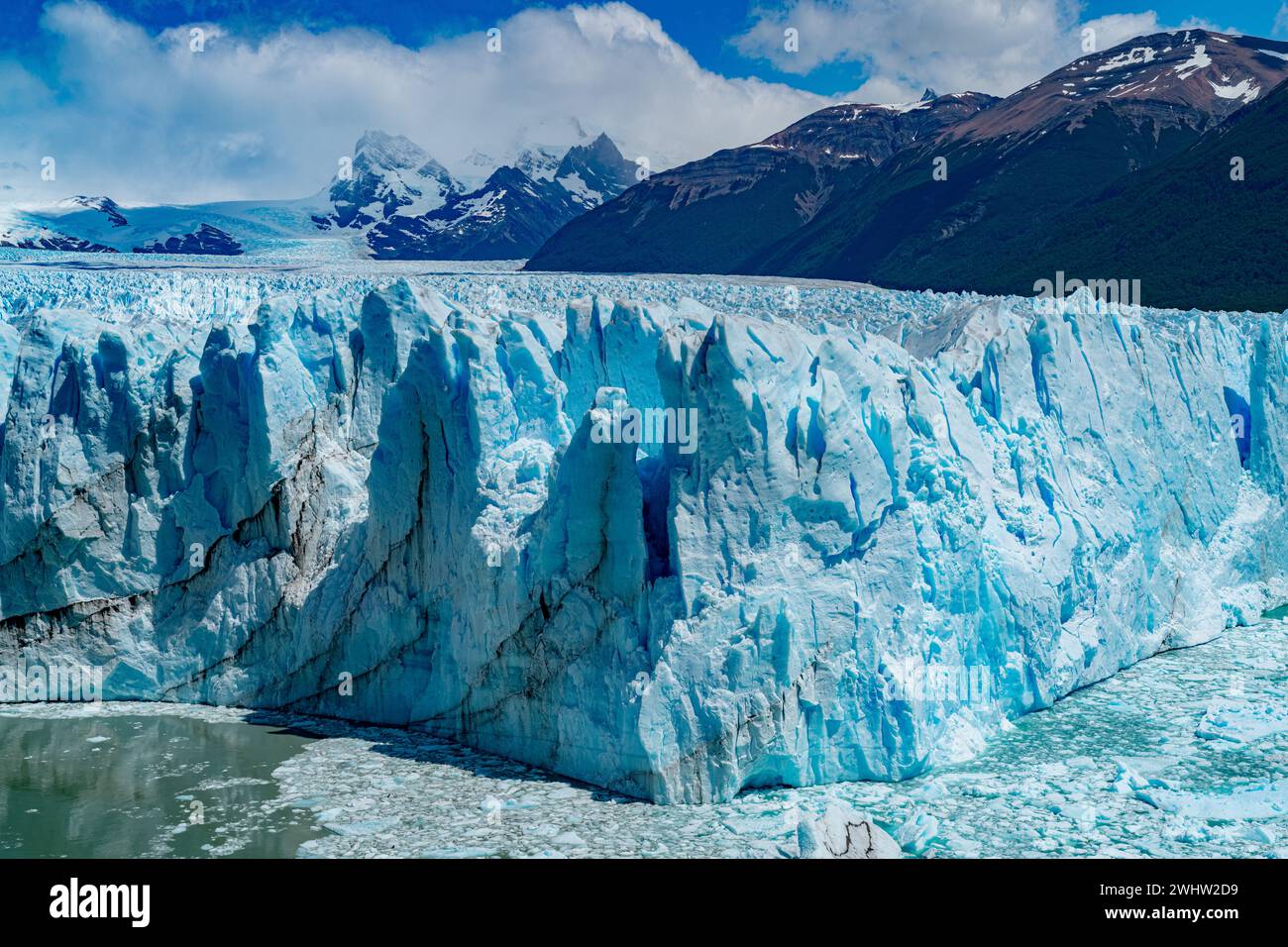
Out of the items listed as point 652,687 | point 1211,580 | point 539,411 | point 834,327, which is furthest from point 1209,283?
point 652,687

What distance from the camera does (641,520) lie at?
34.7 feet

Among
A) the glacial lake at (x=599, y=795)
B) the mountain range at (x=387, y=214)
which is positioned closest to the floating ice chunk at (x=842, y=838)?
the glacial lake at (x=599, y=795)

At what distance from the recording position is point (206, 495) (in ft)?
45.1

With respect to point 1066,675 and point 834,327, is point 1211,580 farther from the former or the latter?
point 834,327

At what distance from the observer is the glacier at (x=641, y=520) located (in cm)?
1038

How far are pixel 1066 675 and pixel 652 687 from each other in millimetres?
4421

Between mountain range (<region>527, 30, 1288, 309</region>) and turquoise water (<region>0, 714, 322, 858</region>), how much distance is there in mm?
28292

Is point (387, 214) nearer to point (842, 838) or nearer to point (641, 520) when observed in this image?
point (641, 520)

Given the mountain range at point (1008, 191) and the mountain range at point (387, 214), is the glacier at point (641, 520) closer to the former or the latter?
the mountain range at point (1008, 191)

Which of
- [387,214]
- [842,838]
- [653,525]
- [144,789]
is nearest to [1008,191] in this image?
[387,214]

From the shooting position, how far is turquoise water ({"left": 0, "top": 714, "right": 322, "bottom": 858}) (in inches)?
383

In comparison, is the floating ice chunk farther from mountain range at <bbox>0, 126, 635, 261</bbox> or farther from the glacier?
mountain range at <bbox>0, 126, 635, 261</bbox>

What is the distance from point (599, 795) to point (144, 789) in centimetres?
386

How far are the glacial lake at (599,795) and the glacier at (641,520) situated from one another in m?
0.39
